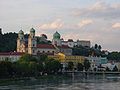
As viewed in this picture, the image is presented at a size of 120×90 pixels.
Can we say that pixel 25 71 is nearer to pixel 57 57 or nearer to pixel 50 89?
pixel 50 89

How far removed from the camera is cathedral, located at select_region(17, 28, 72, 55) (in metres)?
109

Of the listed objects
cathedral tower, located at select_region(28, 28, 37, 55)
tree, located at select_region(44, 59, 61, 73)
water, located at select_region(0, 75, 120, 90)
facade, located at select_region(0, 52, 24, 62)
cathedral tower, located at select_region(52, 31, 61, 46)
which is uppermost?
cathedral tower, located at select_region(52, 31, 61, 46)

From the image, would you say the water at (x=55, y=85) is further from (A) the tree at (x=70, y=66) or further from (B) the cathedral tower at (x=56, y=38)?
(B) the cathedral tower at (x=56, y=38)

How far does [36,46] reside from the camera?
113 m

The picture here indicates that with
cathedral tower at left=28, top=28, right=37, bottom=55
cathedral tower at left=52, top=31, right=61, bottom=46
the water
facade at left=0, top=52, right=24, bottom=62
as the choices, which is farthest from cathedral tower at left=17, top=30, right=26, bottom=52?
the water

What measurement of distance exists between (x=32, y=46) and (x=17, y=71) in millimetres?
35316

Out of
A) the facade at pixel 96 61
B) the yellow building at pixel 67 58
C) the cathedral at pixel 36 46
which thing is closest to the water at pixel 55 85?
the cathedral at pixel 36 46

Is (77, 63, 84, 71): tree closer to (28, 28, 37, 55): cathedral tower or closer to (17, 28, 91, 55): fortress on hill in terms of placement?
(17, 28, 91, 55): fortress on hill

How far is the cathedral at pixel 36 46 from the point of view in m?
109

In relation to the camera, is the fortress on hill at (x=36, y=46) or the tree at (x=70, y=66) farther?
the tree at (x=70, y=66)

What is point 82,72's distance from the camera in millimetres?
109938

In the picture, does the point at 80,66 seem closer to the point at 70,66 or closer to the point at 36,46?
the point at 70,66

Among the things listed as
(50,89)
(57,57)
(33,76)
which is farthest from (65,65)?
(50,89)

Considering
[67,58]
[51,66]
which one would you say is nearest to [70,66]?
[67,58]
